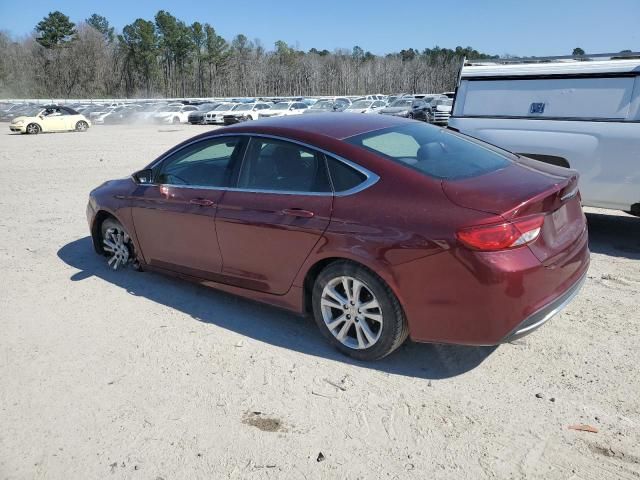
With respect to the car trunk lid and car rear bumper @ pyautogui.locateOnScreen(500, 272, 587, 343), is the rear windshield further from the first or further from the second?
car rear bumper @ pyautogui.locateOnScreen(500, 272, 587, 343)

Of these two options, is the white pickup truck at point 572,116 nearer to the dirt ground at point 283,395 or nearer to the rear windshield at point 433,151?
the dirt ground at point 283,395

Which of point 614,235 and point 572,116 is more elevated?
point 572,116

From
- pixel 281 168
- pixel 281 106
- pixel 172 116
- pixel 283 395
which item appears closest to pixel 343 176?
pixel 281 168

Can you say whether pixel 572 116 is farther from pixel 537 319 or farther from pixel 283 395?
pixel 283 395

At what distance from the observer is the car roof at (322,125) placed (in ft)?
12.6

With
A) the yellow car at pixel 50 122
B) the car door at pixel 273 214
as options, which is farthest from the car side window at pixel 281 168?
the yellow car at pixel 50 122

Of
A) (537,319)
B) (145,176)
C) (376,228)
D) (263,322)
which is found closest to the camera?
(537,319)

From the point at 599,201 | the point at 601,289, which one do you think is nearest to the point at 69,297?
the point at 601,289

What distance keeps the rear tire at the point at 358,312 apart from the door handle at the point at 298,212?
15.0 inches

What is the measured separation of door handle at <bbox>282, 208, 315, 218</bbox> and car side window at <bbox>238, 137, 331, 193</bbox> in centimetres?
16

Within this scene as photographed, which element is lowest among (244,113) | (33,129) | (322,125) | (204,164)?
(33,129)

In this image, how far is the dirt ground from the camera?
8.72ft

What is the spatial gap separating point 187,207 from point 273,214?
39.9 inches

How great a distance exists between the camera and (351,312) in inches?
138
